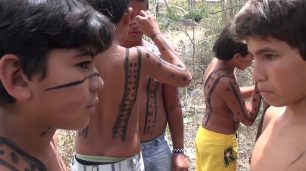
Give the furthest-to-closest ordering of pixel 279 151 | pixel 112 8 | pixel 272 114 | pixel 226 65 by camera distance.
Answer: pixel 226 65 → pixel 112 8 → pixel 272 114 → pixel 279 151

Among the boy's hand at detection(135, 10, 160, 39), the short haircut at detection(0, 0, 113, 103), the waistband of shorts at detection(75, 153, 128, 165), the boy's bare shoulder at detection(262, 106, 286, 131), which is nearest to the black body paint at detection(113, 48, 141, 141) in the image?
the waistband of shorts at detection(75, 153, 128, 165)

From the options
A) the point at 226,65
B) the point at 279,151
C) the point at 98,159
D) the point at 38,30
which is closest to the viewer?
the point at 38,30

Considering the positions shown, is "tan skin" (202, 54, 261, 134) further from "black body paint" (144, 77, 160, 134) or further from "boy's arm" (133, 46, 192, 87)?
"boy's arm" (133, 46, 192, 87)

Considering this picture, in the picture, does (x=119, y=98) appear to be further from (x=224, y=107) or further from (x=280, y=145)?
(x=224, y=107)

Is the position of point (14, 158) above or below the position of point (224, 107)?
above

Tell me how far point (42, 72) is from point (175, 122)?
68.5 inches

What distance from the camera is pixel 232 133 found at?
319 centimetres

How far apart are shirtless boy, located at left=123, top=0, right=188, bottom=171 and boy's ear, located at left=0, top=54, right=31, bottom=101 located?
1.43 meters

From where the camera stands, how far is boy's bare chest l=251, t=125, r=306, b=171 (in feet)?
5.54

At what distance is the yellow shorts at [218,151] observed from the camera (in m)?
3.15

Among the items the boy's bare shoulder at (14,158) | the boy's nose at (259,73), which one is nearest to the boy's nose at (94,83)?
the boy's bare shoulder at (14,158)

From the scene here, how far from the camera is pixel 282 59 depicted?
1665 mm

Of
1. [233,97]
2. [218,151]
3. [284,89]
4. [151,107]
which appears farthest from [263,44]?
[218,151]

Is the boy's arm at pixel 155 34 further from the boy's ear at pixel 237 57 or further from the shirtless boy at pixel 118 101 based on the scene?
the boy's ear at pixel 237 57
